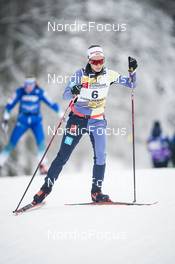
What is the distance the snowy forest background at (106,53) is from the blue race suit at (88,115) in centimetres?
588

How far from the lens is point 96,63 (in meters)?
4.48

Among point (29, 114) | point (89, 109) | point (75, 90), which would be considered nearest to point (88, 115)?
point (89, 109)

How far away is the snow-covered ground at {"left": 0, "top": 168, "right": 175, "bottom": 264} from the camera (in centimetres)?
345

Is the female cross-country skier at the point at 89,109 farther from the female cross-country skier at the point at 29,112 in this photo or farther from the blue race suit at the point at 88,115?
the female cross-country skier at the point at 29,112

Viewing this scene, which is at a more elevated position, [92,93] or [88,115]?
[92,93]

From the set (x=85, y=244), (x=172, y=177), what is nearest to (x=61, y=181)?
(x=172, y=177)

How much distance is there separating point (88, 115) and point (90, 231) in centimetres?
103

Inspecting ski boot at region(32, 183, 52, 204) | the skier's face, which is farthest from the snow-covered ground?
the skier's face

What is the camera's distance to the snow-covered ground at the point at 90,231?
345cm

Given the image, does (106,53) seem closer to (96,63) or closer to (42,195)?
(96,63)

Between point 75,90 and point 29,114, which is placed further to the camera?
point 29,114

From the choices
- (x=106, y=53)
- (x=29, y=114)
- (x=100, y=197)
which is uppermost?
(x=106, y=53)

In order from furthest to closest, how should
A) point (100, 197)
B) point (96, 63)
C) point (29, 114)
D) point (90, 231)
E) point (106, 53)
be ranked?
Result: point (106, 53) < point (29, 114) < point (100, 197) < point (96, 63) < point (90, 231)

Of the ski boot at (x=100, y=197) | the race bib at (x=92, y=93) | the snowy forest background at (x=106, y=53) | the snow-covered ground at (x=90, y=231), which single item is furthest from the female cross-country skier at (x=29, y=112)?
the snowy forest background at (x=106, y=53)
